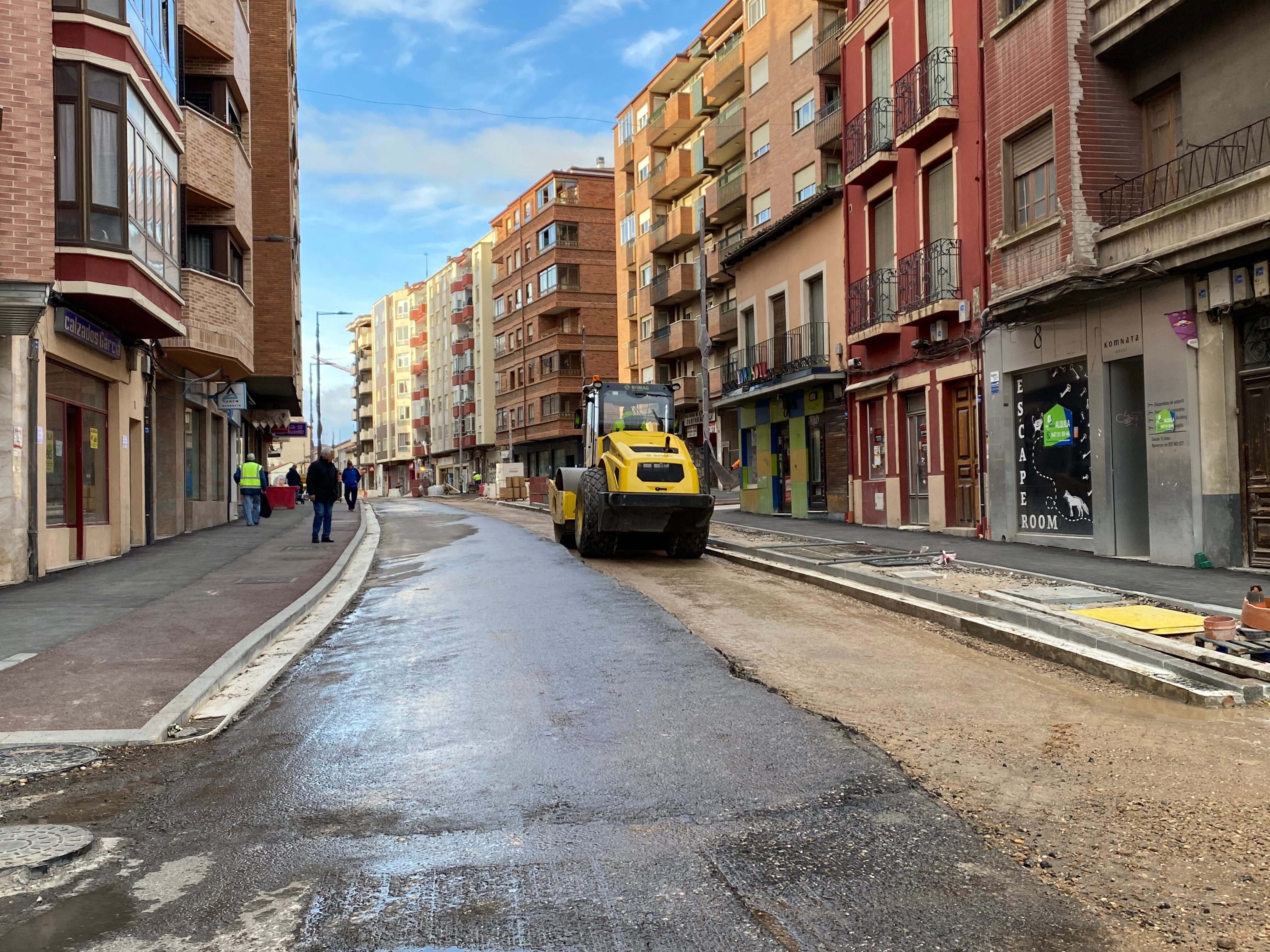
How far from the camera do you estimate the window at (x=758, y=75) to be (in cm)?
3316

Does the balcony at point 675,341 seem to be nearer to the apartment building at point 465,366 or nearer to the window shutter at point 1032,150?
the window shutter at point 1032,150

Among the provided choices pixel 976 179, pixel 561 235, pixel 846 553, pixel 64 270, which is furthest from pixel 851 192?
pixel 561 235

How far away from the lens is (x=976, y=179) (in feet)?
59.4

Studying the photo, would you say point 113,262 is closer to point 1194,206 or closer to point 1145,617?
point 1145,617

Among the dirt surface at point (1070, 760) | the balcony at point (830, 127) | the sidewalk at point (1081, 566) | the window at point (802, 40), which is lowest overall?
the dirt surface at point (1070, 760)

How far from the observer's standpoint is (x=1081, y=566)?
12.6m

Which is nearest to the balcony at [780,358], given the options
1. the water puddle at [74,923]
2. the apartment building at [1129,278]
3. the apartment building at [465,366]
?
the apartment building at [1129,278]

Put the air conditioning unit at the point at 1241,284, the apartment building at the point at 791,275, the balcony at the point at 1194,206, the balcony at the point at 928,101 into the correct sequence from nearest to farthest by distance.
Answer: the balcony at the point at 1194,206, the air conditioning unit at the point at 1241,284, the balcony at the point at 928,101, the apartment building at the point at 791,275

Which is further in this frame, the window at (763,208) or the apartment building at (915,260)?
the window at (763,208)

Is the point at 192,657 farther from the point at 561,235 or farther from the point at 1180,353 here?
the point at 561,235

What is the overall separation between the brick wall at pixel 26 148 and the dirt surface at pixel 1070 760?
1021 centimetres

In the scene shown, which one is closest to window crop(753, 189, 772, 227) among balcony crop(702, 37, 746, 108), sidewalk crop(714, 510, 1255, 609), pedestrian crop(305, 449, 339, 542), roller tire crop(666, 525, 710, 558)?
balcony crop(702, 37, 746, 108)

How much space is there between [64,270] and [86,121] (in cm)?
207

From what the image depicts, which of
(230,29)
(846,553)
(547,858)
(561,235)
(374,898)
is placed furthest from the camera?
(561,235)
